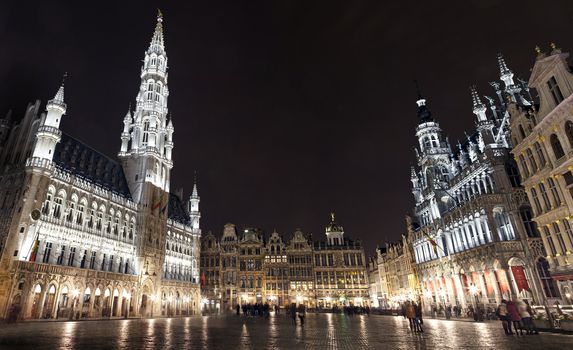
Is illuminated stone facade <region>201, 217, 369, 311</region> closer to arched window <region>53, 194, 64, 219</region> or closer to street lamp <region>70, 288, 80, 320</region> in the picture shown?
street lamp <region>70, 288, 80, 320</region>

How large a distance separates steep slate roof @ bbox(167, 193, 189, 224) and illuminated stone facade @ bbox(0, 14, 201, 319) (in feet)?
7.12

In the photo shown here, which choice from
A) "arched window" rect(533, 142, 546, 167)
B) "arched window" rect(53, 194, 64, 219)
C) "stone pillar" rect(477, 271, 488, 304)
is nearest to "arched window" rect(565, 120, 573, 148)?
"arched window" rect(533, 142, 546, 167)

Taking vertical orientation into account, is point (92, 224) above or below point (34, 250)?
above

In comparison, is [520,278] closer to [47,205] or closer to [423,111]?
[423,111]

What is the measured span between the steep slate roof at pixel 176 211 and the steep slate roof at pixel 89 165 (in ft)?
50.0

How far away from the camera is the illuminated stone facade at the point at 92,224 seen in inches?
1483

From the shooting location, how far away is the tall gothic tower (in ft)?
195

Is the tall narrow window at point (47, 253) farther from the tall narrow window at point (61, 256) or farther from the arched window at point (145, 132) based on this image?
the arched window at point (145, 132)

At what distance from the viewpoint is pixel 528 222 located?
35.8m

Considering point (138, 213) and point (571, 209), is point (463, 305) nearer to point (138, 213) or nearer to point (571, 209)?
point (571, 209)

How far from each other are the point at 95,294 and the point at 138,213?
1698cm

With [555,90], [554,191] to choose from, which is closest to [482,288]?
[554,191]

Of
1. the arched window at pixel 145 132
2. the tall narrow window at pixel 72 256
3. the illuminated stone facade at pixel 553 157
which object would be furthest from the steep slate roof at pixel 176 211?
the illuminated stone facade at pixel 553 157

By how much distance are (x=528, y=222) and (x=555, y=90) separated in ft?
52.7
